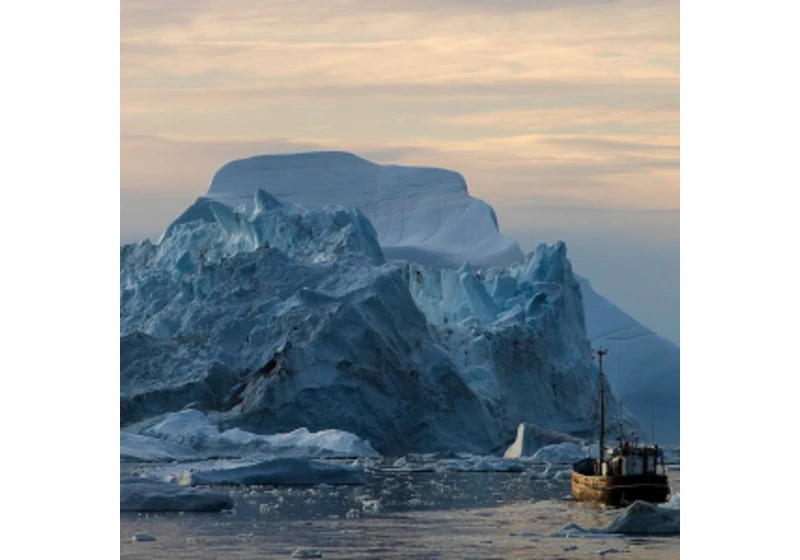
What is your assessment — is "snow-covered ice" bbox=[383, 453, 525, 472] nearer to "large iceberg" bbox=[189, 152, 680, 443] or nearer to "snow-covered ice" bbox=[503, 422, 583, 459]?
"snow-covered ice" bbox=[503, 422, 583, 459]

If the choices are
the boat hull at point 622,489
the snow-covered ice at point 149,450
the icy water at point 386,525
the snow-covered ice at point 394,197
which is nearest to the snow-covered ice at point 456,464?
the icy water at point 386,525

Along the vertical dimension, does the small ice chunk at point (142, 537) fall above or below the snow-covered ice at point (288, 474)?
below

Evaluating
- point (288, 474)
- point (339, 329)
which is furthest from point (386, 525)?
point (339, 329)

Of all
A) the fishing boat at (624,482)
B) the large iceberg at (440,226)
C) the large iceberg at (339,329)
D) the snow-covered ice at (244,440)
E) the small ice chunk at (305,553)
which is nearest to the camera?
the small ice chunk at (305,553)

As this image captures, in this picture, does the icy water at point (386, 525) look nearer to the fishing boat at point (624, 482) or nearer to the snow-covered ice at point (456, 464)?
the fishing boat at point (624, 482)

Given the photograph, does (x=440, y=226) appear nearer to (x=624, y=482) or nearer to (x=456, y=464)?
(x=456, y=464)

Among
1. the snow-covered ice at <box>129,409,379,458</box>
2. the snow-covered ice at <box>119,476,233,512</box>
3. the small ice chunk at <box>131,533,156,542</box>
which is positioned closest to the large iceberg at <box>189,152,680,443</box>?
the snow-covered ice at <box>129,409,379,458</box>
